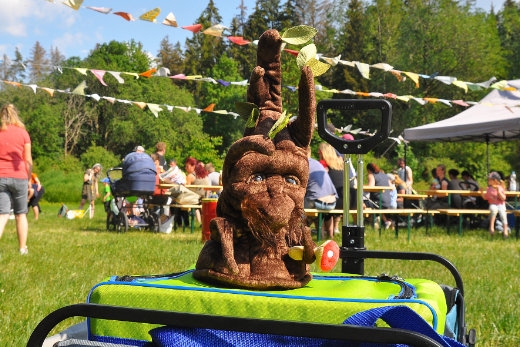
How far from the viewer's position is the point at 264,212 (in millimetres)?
1557

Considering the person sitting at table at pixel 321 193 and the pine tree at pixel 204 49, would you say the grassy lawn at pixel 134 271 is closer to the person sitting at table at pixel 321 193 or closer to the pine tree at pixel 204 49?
the person sitting at table at pixel 321 193

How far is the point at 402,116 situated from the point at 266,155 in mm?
35687

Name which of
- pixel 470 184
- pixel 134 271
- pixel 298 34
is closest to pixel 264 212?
pixel 298 34

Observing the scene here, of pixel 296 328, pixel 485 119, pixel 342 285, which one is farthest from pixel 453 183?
pixel 296 328

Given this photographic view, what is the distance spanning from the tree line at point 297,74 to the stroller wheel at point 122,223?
1773cm

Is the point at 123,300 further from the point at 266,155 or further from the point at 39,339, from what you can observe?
the point at 266,155

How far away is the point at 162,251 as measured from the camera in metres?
5.51

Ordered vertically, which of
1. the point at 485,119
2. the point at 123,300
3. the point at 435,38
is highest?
the point at 435,38

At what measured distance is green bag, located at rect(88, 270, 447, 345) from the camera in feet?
4.18

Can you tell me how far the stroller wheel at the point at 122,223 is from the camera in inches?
341

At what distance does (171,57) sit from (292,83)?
2286cm

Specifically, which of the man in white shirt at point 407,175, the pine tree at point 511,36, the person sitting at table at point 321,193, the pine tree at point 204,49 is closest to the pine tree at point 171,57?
the pine tree at point 204,49

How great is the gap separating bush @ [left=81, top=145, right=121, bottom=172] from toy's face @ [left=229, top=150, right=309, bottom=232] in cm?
3439

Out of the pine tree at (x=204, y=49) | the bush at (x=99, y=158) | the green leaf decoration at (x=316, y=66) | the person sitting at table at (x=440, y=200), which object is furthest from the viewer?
the pine tree at (x=204, y=49)
